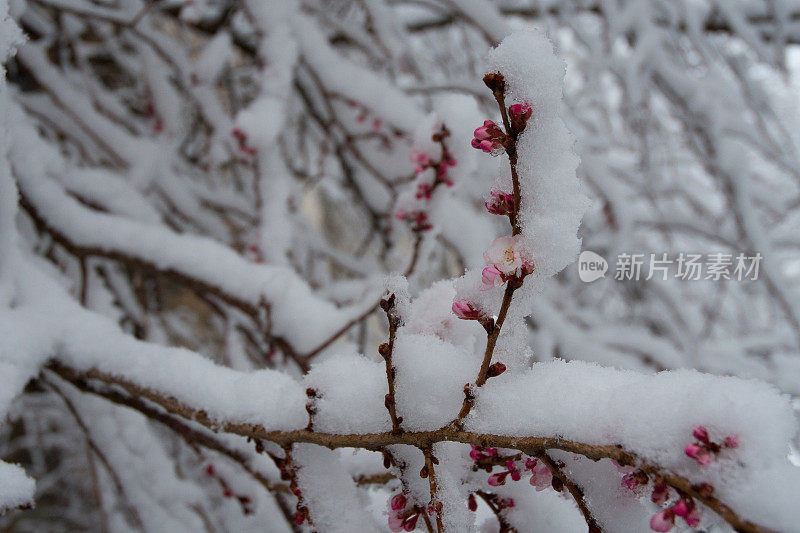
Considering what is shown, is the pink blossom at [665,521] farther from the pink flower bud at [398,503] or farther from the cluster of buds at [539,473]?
the pink flower bud at [398,503]

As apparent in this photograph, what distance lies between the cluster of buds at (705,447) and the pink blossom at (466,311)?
0.20 meters

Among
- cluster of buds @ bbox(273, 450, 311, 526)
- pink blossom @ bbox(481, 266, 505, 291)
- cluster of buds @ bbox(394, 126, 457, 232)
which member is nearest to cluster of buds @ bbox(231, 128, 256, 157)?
cluster of buds @ bbox(394, 126, 457, 232)

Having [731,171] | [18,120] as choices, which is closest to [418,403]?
[18,120]

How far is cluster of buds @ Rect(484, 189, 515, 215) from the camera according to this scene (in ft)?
1.65

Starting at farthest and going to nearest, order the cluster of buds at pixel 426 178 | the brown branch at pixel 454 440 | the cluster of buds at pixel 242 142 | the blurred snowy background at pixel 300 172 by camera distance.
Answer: the cluster of buds at pixel 242 142
the blurred snowy background at pixel 300 172
the cluster of buds at pixel 426 178
the brown branch at pixel 454 440

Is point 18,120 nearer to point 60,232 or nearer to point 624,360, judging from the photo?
→ point 60,232

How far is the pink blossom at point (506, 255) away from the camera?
1.52 feet

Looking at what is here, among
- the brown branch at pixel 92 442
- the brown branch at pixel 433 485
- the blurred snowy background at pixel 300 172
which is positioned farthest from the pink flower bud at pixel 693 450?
the brown branch at pixel 92 442

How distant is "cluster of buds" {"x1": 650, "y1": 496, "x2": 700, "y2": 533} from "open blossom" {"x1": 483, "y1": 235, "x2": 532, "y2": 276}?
0.73ft

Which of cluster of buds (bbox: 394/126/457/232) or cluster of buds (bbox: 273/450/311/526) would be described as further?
cluster of buds (bbox: 394/126/457/232)

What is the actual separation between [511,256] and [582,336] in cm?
123

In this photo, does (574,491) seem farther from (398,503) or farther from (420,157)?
(420,157)

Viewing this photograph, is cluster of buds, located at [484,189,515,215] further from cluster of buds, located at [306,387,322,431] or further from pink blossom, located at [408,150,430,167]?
pink blossom, located at [408,150,430,167]

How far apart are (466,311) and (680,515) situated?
9.2 inches
